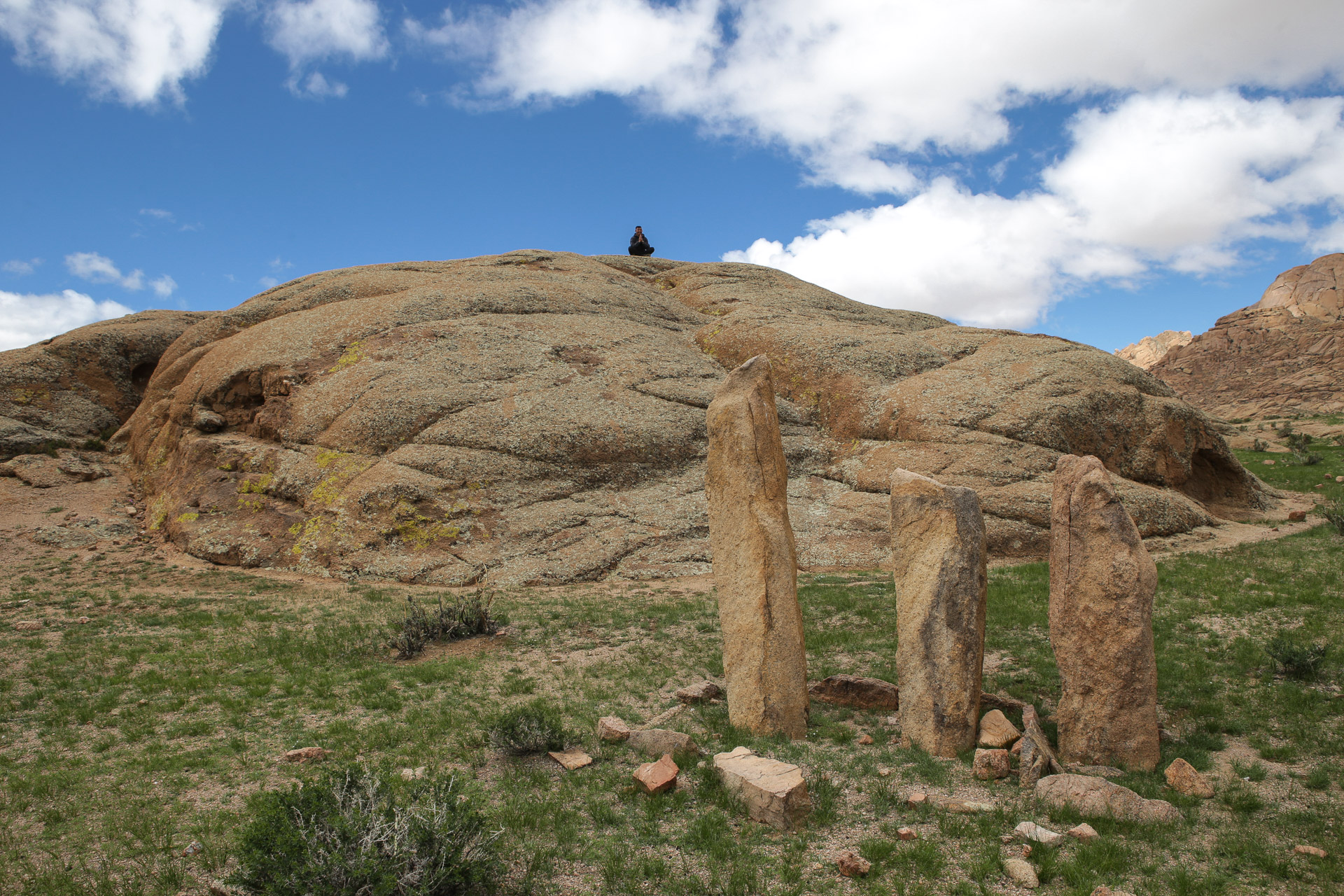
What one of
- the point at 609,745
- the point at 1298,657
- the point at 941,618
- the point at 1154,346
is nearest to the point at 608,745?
the point at 609,745

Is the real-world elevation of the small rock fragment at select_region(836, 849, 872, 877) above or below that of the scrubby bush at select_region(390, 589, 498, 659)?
below

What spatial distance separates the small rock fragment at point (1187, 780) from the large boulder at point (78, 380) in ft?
97.6

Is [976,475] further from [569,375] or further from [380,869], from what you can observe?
[380,869]

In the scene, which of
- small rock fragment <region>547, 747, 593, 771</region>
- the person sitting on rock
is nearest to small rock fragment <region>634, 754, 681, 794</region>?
small rock fragment <region>547, 747, 593, 771</region>

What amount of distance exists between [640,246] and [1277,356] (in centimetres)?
7158

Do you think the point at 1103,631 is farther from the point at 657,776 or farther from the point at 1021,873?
the point at 657,776

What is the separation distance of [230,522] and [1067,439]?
22.0 meters

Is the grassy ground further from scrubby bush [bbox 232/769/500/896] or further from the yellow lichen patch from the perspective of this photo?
the yellow lichen patch

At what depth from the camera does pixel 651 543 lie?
1780 centimetres

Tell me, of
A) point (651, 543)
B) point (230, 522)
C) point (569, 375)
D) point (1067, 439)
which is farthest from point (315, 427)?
point (1067, 439)

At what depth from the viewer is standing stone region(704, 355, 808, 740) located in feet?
27.3

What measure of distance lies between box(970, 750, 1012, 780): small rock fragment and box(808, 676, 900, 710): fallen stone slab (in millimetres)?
1918

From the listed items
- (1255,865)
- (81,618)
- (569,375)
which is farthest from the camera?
(569,375)

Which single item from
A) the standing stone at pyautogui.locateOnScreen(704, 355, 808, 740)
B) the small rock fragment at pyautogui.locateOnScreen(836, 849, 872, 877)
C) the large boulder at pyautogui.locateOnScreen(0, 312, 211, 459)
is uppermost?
the large boulder at pyautogui.locateOnScreen(0, 312, 211, 459)
